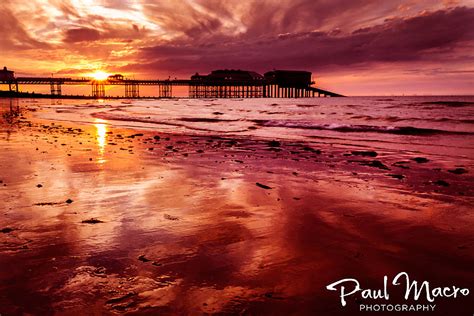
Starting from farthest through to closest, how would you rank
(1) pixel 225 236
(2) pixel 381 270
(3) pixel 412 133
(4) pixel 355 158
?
(3) pixel 412 133, (4) pixel 355 158, (1) pixel 225 236, (2) pixel 381 270

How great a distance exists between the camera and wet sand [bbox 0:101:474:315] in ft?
8.48

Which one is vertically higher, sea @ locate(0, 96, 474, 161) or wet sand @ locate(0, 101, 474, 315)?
sea @ locate(0, 96, 474, 161)

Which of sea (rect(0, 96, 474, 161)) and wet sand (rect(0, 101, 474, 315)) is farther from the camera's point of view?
sea (rect(0, 96, 474, 161))

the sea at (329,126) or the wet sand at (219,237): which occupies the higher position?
the sea at (329,126)

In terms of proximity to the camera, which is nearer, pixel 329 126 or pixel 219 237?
pixel 219 237

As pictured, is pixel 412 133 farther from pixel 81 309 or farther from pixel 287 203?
pixel 81 309

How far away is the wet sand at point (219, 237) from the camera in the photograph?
2584mm

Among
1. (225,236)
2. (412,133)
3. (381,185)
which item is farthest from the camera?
(412,133)

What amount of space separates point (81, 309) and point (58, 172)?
507 centimetres

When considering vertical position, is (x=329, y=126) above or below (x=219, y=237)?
above

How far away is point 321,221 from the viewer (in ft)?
14.1

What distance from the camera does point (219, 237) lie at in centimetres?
373

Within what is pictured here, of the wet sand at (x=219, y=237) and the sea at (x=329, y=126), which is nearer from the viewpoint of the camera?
the wet sand at (x=219, y=237)

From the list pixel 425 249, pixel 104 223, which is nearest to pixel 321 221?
pixel 425 249
